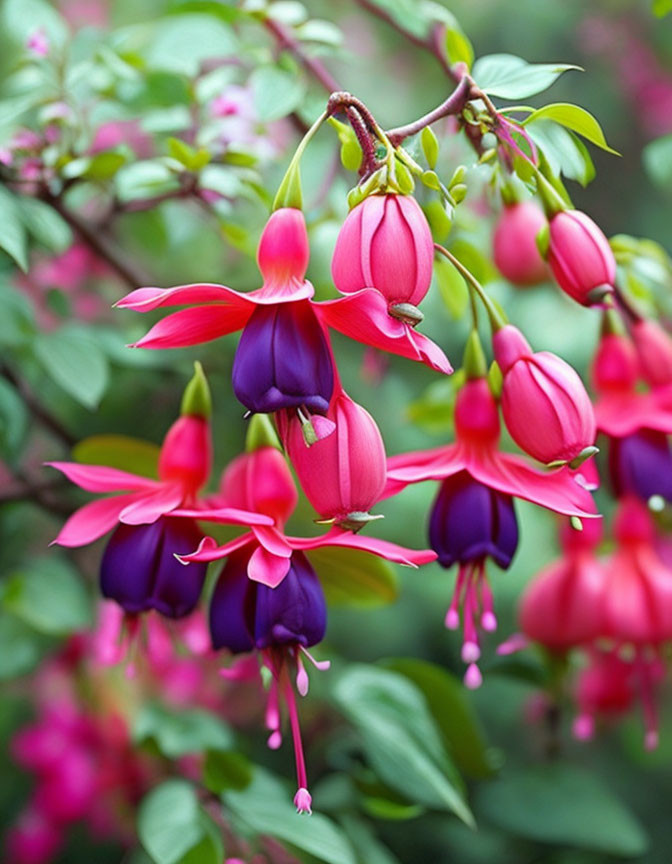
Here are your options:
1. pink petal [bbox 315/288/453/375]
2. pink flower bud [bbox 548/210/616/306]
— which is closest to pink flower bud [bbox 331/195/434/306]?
pink petal [bbox 315/288/453/375]

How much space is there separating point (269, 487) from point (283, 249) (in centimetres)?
14

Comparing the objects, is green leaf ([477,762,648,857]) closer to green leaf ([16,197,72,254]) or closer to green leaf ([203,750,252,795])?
green leaf ([203,750,252,795])

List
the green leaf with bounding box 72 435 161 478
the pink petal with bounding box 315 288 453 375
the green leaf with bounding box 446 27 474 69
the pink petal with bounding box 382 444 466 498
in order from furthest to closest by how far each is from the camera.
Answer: the green leaf with bounding box 72 435 161 478, the green leaf with bounding box 446 27 474 69, the pink petal with bounding box 382 444 466 498, the pink petal with bounding box 315 288 453 375

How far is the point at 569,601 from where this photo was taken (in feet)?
2.55

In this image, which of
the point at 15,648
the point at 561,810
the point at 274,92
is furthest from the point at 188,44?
the point at 561,810

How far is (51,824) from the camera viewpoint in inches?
39.4

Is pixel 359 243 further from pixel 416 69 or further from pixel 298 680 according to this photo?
pixel 416 69

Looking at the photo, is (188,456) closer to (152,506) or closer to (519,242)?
(152,506)

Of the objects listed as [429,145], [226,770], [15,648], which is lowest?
[15,648]

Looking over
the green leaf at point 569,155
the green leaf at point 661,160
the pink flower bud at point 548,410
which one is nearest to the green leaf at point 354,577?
the pink flower bud at point 548,410

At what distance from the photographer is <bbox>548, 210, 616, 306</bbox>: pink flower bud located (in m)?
0.53

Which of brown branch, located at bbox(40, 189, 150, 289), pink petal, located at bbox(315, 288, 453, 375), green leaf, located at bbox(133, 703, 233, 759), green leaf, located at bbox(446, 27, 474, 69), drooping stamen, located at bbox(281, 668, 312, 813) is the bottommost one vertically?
green leaf, located at bbox(133, 703, 233, 759)

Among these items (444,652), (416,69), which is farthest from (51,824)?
(416,69)

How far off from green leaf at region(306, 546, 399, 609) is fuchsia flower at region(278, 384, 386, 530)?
12 centimetres
